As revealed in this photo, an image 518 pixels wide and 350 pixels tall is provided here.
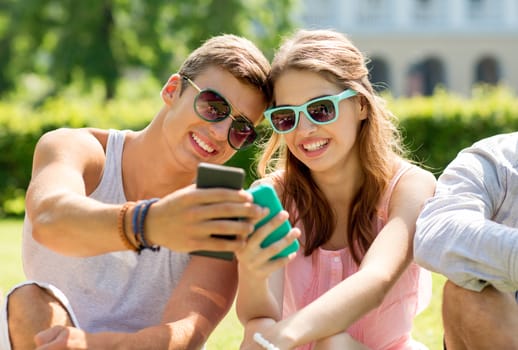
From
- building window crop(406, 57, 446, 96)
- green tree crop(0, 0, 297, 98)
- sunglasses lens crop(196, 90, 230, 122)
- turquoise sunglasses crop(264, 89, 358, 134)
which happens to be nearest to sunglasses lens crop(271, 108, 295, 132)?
turquoise sunglasses crop(264, 89, 358, 134)

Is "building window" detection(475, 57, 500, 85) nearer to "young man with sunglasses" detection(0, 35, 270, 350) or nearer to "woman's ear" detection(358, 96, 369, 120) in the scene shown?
"woman's ear" detection(358, 96, 369, 120)

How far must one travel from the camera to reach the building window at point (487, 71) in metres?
54.1

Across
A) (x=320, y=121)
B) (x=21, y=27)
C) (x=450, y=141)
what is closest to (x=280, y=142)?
(x=320, y=121)

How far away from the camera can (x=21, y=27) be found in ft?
88.9

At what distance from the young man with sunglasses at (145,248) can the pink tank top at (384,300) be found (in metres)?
0.33

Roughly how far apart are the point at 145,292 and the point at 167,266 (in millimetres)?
139

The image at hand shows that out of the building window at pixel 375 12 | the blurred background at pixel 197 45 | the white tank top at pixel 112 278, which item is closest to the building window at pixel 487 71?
the blurred background at pixel 197 45

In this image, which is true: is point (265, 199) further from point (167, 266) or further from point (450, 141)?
point (450, 141)

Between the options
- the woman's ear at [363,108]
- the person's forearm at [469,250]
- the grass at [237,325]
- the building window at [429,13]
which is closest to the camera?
the person's forearm at [469,250]

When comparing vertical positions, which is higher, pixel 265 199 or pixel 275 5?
pixel 265 199

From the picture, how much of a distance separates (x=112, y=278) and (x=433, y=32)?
168 ft

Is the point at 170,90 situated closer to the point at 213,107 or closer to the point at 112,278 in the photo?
the point at 213,107

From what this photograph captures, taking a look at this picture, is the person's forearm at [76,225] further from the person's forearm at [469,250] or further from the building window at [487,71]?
the building window at [487,71]

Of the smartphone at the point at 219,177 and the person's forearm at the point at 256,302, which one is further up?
the smartphone at the point at 219,177
